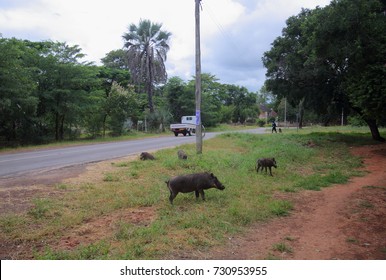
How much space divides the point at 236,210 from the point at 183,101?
134ft

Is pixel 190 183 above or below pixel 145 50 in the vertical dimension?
below

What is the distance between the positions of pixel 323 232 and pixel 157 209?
3401 millimetres

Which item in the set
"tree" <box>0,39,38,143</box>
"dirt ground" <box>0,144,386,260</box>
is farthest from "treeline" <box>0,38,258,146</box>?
"dirt ground" <box>0,144,386,260</box>

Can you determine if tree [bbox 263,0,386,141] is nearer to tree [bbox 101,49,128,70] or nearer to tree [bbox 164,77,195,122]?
tree [bbox 164,77,195,122]

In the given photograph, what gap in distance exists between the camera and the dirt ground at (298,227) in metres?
5.05

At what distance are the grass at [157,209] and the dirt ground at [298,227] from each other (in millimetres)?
209

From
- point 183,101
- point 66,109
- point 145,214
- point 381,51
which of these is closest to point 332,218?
point 145,214

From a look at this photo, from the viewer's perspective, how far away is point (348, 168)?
44.1ft

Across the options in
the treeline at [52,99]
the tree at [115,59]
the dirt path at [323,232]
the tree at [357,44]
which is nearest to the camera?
the dirt path at [323,232]

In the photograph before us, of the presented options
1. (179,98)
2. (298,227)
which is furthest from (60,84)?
(298,227)

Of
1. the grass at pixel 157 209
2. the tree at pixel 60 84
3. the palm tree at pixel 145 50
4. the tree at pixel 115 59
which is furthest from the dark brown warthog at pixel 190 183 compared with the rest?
the tree at pixel 115 59

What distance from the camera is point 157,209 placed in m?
7.04

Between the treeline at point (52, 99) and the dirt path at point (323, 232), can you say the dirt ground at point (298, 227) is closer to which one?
the dirt path at point (323, 232)

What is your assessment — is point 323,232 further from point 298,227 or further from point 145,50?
point 145,50
